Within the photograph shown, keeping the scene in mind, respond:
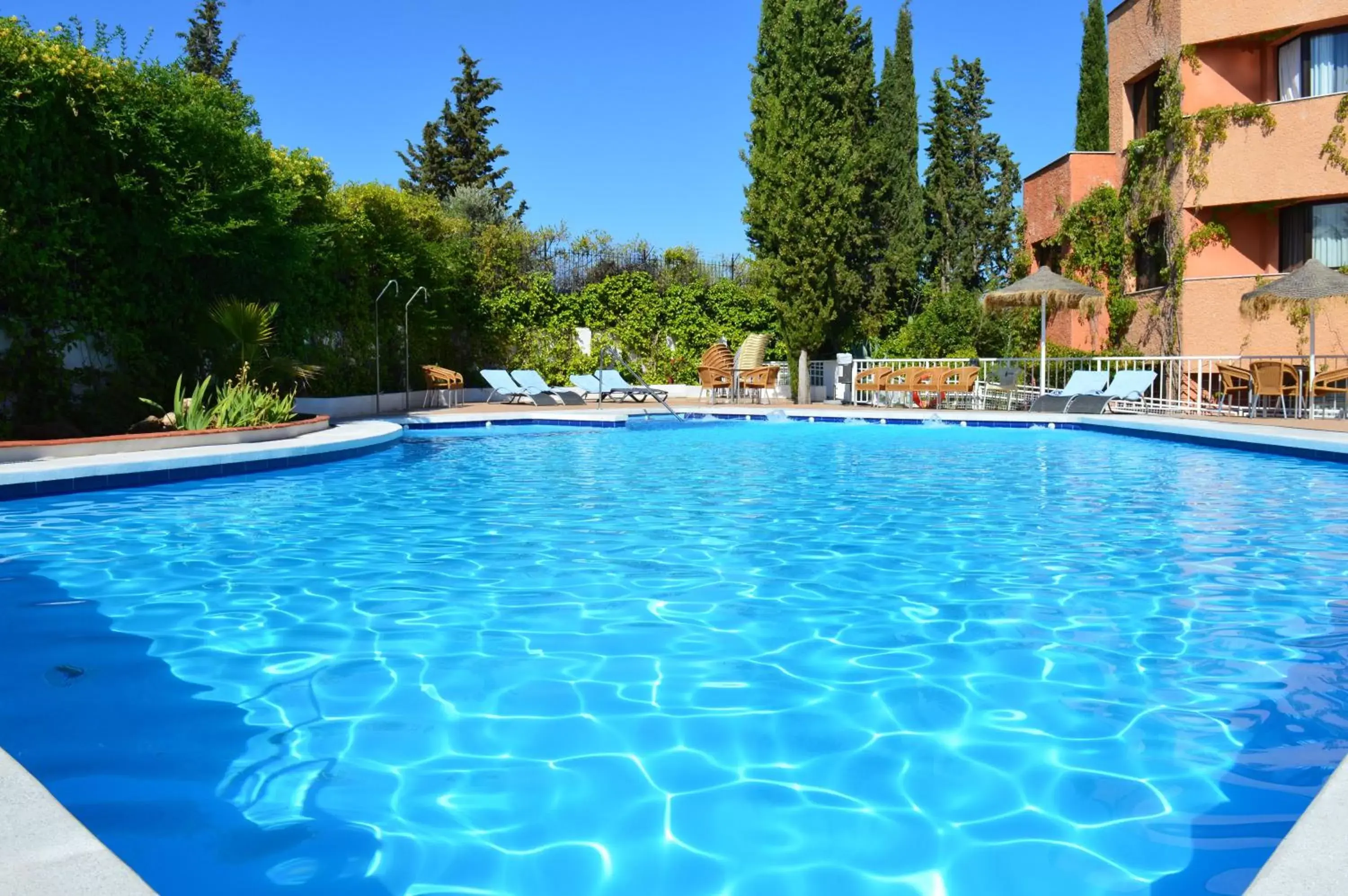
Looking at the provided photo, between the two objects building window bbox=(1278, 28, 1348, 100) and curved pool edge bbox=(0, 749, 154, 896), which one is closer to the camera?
curved pool edge bbox=(0, 749, 154, 896)

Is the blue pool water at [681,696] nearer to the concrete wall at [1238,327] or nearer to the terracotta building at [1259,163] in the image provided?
the concrete wall at [1238,327]

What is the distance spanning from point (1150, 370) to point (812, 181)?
7.42 meters

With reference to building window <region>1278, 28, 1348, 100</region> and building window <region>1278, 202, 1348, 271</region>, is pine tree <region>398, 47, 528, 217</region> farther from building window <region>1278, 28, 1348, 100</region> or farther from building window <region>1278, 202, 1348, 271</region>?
building window <region>1278, 202, 1348, 271</region>

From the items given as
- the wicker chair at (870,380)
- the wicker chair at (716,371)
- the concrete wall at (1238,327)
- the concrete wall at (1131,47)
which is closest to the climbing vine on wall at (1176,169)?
the concrete wall at (1238,327)

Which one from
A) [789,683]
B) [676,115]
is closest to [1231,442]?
[789,683]

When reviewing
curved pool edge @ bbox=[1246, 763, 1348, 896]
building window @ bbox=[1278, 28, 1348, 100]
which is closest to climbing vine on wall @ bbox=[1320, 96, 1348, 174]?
building window @ bbox=[1278, 28, 1348, 100]

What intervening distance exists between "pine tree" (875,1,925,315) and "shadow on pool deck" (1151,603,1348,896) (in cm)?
2219

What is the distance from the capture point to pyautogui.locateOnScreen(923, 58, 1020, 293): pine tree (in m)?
30.4

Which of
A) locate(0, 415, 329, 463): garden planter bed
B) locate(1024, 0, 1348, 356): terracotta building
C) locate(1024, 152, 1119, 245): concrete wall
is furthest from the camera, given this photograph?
locate(1024, 152, 1119, 245): concrete wall

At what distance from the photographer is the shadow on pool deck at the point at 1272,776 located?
2.48 meters

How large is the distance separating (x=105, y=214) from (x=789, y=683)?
10.4 metres

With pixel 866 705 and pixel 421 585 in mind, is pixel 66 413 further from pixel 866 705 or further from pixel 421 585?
pixel 866 705

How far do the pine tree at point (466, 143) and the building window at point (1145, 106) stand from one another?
27.0m

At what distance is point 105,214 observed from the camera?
10914 mm
